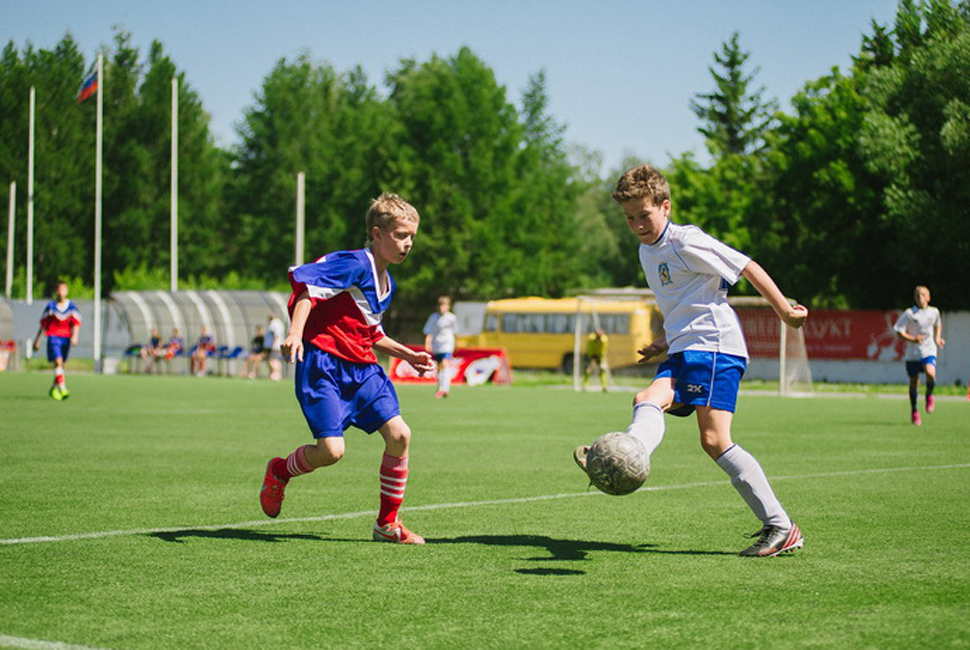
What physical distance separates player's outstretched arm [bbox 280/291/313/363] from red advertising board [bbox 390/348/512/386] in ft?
102

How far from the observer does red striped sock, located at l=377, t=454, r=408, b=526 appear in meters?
7.19

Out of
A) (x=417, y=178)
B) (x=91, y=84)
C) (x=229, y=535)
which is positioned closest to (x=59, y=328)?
(x=229, y=535)

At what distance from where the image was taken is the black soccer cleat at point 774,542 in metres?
6.59

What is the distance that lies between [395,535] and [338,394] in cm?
86

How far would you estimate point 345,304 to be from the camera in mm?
7289

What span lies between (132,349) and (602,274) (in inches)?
2336

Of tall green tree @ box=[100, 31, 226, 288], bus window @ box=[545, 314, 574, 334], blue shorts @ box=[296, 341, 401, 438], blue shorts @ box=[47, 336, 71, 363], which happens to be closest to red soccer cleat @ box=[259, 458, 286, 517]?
blue shorts @ box=[296, 341, 401, 438]

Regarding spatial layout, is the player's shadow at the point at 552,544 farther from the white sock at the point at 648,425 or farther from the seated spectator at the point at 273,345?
the seated spectator at the point at 273,345

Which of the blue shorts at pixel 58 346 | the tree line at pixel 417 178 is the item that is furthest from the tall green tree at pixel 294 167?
the blue shorts at pixel 58 346

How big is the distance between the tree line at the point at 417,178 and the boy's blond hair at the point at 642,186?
140 ft

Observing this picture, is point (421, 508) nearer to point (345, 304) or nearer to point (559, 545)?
point (559, 545)

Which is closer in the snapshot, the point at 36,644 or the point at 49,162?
the point at 36,644

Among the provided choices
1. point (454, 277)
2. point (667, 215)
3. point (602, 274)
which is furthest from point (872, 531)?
point (602, 274)

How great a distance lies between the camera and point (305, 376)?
23.6 feet
